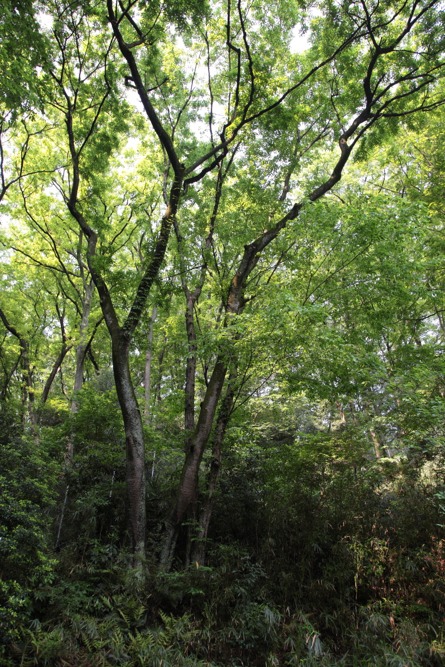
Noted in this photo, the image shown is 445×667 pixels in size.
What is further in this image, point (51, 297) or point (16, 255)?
point (51, 297)

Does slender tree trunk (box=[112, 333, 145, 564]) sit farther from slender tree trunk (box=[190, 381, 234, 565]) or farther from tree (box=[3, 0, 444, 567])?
slender tree trunk (box=[190, 381, 234, 565])

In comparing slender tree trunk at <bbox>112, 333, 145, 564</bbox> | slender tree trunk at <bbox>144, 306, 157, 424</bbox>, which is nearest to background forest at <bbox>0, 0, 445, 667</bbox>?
slender tree trunk at <bbox>112, 333, 145, 564</bbox>

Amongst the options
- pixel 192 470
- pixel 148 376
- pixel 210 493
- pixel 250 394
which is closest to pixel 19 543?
pixel 192 470

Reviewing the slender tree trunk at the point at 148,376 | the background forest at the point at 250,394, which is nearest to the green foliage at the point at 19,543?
the background forest at the point at 250,394

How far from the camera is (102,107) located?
760 cm

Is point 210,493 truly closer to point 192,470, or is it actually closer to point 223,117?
point 192,470

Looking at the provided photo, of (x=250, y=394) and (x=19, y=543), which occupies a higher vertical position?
(x=250, y=394)

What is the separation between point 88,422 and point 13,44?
6568mm

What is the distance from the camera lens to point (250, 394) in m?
7.20

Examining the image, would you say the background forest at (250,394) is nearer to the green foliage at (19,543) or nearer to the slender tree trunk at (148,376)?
the green foliage at (19,543)

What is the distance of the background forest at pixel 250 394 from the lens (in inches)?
180

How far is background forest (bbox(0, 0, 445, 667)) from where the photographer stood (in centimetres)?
457

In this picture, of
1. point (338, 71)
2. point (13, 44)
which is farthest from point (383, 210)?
point (13, 44)

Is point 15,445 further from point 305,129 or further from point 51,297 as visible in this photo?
point 51,297
